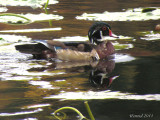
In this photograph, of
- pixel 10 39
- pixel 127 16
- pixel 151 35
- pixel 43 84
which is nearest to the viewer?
pixel 43 84

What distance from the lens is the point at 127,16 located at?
1477 cm

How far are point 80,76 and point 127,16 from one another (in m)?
6.65

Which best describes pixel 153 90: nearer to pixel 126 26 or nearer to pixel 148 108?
pixel 148 108

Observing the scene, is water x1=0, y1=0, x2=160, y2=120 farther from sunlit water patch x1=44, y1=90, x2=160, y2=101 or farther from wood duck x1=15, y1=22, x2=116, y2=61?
wood duck x1=15, y1=22, x2=116, y2=61

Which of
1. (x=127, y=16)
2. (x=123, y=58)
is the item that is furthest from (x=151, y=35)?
(x=127, y=16)

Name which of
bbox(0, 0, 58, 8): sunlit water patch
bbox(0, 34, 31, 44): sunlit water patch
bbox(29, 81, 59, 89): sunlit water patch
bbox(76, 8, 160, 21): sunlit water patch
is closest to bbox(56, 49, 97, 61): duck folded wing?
bbox(0, 34, 31, 44): sunlit water patch

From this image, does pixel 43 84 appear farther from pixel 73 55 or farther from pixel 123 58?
pixel 123 58

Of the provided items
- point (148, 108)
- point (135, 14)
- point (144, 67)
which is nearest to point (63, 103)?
point (148, 108)

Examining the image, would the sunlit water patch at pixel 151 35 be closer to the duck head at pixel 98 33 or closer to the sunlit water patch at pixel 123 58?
the duck head at pixel 98 33

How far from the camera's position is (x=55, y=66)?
9.52 meters

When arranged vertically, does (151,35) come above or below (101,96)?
below

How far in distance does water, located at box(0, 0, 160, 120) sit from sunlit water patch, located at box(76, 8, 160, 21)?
3 cm

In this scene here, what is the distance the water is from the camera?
620cm

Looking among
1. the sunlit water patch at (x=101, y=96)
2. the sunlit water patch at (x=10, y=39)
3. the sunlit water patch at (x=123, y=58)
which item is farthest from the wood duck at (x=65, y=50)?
the sunlit water patch at (x=101, y=96)
